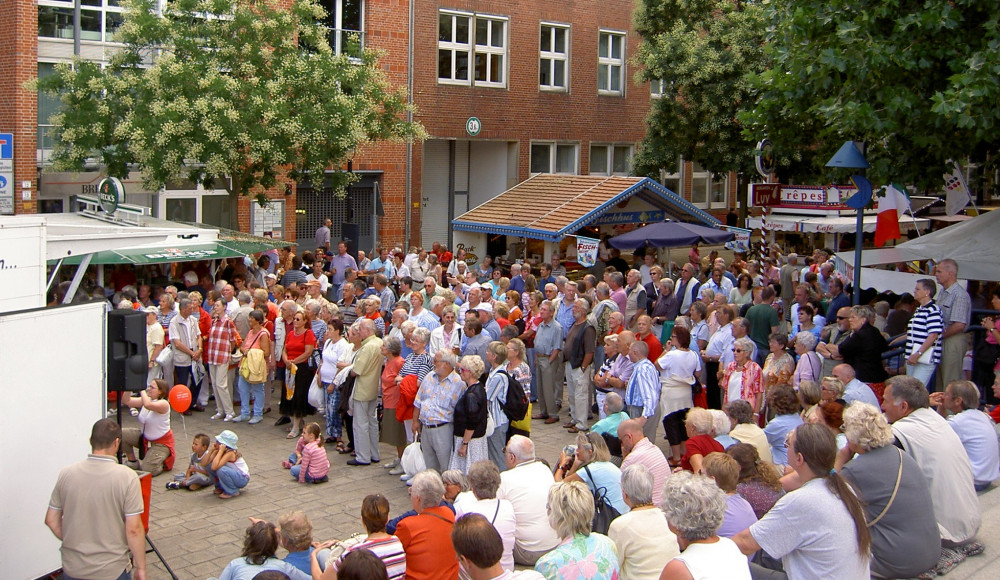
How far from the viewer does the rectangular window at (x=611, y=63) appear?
3033 cm

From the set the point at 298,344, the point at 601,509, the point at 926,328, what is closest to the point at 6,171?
the point at 298,344

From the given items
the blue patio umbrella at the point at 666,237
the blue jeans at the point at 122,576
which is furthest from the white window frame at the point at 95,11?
the blue jeans at the point at 122,576

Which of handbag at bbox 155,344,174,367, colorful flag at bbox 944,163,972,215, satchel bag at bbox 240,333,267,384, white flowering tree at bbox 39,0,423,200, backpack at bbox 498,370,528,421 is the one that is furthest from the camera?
white flowering tree at bbox 39,0,423,200

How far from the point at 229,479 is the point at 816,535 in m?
6.25

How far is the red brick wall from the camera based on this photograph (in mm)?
19938

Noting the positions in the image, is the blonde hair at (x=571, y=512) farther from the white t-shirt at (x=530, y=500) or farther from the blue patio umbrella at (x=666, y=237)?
the blue patio umbrella at (x=666, y=237)

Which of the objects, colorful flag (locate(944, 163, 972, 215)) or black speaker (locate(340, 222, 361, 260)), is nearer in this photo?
colorful flag (locate(944, 163, 972, 215))

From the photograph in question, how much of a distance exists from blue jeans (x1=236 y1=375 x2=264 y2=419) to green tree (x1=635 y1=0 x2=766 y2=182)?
15.8 metres

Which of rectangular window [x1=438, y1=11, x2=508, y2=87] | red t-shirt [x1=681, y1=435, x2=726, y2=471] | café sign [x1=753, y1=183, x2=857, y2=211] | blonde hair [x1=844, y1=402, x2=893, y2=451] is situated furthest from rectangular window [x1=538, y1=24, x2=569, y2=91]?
blonde hair [x1=844, y1=402, x2=893, y2=451]

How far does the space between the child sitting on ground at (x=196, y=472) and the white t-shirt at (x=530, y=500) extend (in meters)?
3.88

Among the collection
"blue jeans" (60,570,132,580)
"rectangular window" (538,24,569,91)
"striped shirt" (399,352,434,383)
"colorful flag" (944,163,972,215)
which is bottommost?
"blue jeans" (60,570,132,580)

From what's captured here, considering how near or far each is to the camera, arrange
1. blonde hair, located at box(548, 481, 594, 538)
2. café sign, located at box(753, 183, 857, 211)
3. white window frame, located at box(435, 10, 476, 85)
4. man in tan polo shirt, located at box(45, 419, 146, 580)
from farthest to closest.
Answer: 1. white window frame, located at box(435, 10, 476, 85)
2. café sign, located at box(753, 183, 857, 211)
3. man in tan polo shirt, located at box(45, 419, 146, 580)
4. blonde hair, located at box(548, 481, 594, 538)

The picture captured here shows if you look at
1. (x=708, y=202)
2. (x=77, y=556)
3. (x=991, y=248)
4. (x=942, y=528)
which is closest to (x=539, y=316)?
(x=991, y=248)

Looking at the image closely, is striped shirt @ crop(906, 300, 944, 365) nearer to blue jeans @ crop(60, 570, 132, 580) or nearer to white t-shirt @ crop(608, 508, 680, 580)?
white t-shirt @ crop(608, 508, 680, 580)
